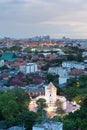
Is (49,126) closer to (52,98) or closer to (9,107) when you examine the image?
(9,107)

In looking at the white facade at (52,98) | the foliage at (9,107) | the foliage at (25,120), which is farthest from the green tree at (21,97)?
the foliage at (25,120)

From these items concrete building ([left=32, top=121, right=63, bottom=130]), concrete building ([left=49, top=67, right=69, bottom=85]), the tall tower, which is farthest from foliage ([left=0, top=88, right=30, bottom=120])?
concrete building ([left=49, top=67, right=69, bottom=85])

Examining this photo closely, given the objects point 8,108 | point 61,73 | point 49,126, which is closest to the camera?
point 49,126

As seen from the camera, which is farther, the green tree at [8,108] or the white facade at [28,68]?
the white facade at [28,68]

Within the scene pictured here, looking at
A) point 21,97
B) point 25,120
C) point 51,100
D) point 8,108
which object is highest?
point 25,120

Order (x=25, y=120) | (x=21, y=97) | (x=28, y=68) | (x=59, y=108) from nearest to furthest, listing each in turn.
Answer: (x=25, y=120), (x=59, y=108), (x=21, y=97), (x=28, y=68)

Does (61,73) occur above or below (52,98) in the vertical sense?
below

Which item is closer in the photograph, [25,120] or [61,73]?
[25,120]

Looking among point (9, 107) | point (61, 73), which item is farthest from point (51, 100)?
point (61, 73)

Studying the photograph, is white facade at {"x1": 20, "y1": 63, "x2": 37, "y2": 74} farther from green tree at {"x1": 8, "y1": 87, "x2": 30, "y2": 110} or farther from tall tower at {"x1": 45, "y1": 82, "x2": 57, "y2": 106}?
green tree at {"x1": 8, "y1": 87, "x2": 30, "y2": 110}

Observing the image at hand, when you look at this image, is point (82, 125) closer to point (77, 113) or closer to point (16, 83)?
point (77, 113)

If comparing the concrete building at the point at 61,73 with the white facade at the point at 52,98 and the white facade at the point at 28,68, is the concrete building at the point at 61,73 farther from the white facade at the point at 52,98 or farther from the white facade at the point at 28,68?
the white facade at the point at 52,98

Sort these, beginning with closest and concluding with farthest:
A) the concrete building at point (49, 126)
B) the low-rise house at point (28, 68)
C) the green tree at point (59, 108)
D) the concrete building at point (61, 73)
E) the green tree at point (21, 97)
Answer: the concrete building at point (49, 126), the green tree at point (59, 108), the green tree at point (21, 97), the concrete building at point (61, 73), the low-rise house at point (28, 68)

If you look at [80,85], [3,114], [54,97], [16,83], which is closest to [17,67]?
[16,83]
